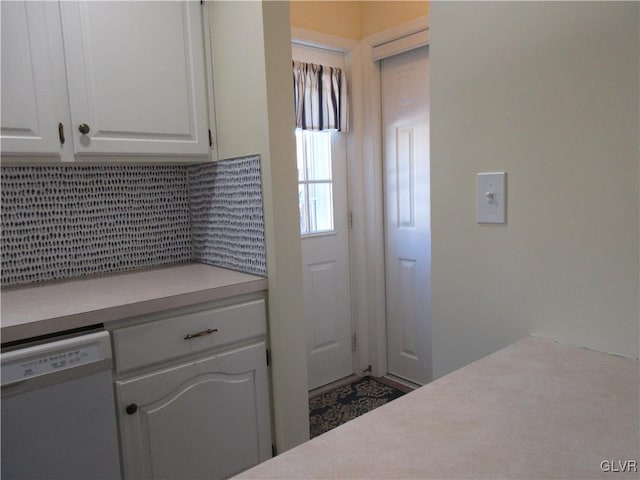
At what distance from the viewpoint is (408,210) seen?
8.52 feet

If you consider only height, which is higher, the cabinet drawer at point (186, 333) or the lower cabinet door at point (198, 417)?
the cabinet drawer at point (186, 333)

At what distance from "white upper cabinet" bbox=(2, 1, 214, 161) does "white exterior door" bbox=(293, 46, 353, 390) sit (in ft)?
2.83

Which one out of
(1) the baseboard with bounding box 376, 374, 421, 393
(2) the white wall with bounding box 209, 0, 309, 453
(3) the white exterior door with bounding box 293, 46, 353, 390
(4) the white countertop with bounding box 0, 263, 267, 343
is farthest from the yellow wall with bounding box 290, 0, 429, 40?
(1) the baseboard with bounding box 376, 374, 421, 393

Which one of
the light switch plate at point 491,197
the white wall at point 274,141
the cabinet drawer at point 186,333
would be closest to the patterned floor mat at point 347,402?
the white wall at point 274,141

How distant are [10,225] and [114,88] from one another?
628 mm

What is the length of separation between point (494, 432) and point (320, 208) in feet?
7.00

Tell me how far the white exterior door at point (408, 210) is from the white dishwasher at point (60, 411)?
5.64 ft

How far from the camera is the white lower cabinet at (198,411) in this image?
1436mm

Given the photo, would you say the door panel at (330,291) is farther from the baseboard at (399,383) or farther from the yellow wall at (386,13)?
the yellow wall at (386,13)

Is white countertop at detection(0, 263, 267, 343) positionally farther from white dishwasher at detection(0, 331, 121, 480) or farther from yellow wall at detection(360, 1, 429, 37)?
yellow wall at detection(360, 1, 429, 37)

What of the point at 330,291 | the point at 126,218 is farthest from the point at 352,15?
the point at 126,218

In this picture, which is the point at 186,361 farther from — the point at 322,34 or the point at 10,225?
the point at 322,34

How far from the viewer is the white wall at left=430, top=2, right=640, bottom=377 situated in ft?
2.61

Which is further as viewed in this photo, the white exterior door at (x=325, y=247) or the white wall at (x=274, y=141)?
the white exterior door at (x=325, y=247)
